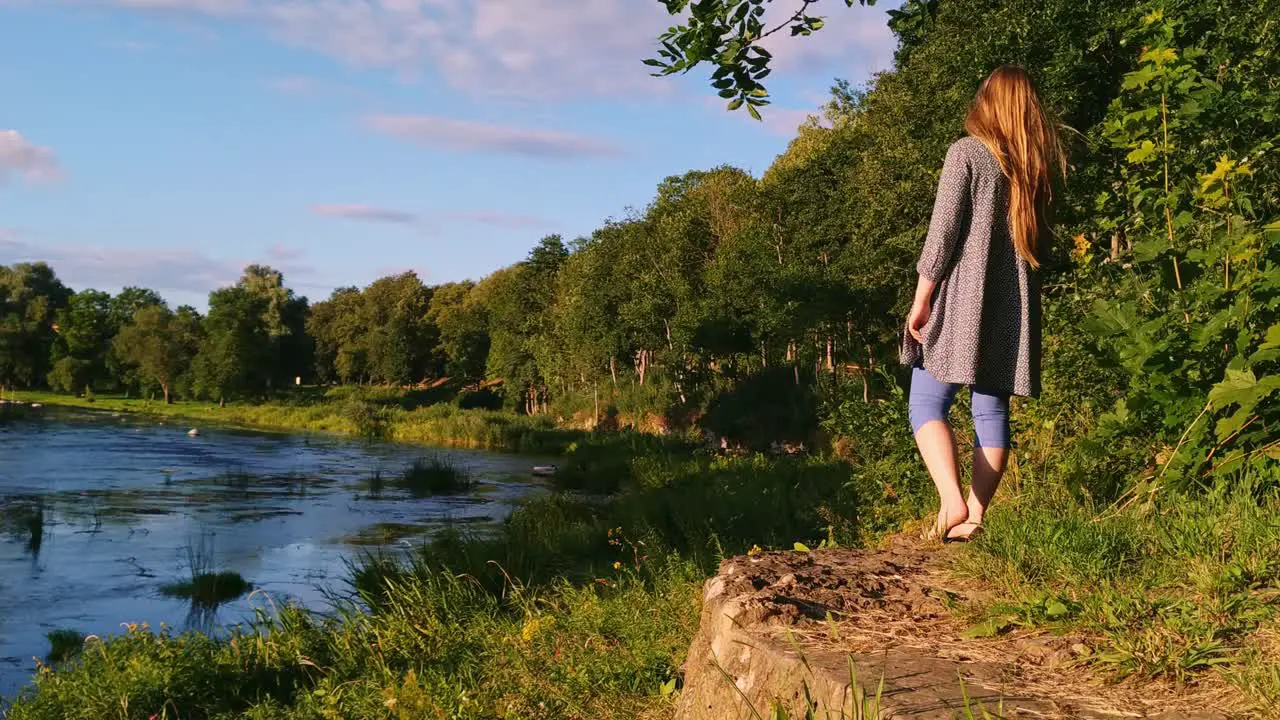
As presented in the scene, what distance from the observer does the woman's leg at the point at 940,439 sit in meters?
4.33

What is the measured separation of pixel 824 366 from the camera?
108ft

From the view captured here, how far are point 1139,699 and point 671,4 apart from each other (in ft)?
13.2

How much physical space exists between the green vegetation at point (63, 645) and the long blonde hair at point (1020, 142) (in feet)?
28.3

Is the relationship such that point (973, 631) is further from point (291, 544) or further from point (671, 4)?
point (291, 544)

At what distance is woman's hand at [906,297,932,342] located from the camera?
4395mm

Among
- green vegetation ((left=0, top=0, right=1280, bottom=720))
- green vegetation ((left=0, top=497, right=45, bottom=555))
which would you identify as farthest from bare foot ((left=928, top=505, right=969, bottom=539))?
green vegetation ((left=0, top=497, right=45, bottom=555))

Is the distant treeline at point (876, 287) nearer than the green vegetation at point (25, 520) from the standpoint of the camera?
Yes

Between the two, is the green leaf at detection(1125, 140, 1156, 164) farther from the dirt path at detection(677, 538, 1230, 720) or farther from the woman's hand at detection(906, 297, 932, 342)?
the dirt path at detection(677, 538, 1230, 720)

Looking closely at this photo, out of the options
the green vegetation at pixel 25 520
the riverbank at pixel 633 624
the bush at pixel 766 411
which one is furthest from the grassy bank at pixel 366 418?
the riverbank at pixel 633 624

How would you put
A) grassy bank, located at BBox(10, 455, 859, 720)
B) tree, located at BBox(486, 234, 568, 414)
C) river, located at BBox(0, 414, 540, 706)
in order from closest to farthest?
grassy bank, located at BBox(10, 455, 859, 720) → river, located at BBox(0, 414, 540, 706) → tree, located at BBox(486, 234, 568, 414)

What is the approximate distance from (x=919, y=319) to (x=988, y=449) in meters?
0.62

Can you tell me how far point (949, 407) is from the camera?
4391 mm

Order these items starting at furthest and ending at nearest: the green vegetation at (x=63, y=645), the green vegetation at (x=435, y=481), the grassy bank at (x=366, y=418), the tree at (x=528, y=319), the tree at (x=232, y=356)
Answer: the tree at (x=232, y=356) < the tree at (x=528, y=319) < the grassy bank at (x=366, y=418) < the green vegetation at (x=435, y=481) < the green vegetation at (x=63, y=645)

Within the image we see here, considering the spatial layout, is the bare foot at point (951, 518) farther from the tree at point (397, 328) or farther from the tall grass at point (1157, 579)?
the tree at point (397, 328)
